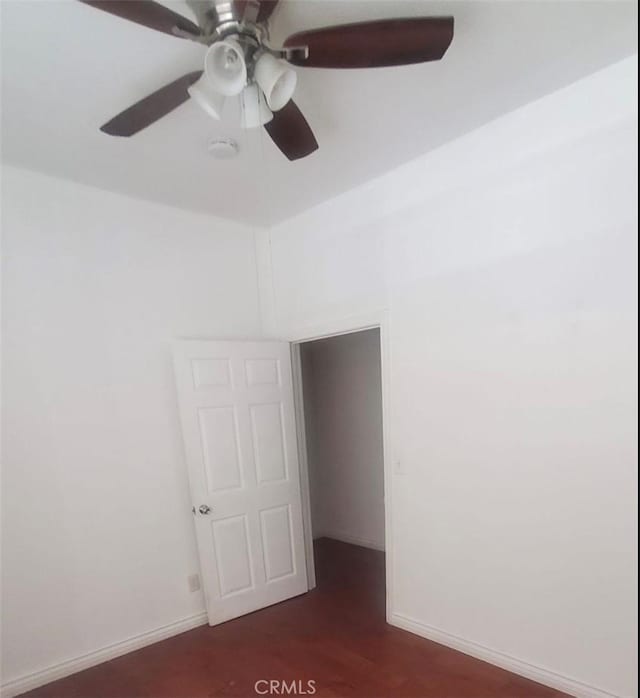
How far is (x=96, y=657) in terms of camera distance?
2.42 meters

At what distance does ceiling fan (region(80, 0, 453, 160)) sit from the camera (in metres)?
1.26

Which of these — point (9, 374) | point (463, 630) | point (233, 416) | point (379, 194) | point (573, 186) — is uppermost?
point (379, 194)

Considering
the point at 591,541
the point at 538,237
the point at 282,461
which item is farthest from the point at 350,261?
the point at 591,541

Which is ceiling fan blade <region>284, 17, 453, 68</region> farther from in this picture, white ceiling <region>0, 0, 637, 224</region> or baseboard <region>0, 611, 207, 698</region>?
baseboard <region>0, 611, 207, 698</region>

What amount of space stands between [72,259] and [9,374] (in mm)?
739

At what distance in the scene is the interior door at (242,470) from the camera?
2.76 metres

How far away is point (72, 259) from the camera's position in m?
2.50

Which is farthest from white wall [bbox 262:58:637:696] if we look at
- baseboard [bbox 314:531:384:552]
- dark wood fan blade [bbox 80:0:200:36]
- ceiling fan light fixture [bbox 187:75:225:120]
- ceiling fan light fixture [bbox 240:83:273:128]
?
dark wood fan blade [bbox 80:0:200:36]

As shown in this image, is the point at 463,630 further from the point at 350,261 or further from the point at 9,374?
the point at 9,374

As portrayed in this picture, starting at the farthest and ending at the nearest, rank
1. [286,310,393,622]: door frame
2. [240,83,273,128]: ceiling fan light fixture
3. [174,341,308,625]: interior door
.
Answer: [174,341,308,625]: interior door, [286,310,393,622]: door frame, [240,83,273,128]: ceiling fan light fixture

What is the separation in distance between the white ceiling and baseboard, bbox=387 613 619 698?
108 inches

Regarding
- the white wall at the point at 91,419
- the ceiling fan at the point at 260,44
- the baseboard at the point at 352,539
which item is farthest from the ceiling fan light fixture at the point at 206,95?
the baseboard at the point at 352,539

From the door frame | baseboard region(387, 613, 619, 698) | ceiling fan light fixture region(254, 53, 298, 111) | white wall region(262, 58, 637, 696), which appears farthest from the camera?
the door frame

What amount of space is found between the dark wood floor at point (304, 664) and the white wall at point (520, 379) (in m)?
0.15
